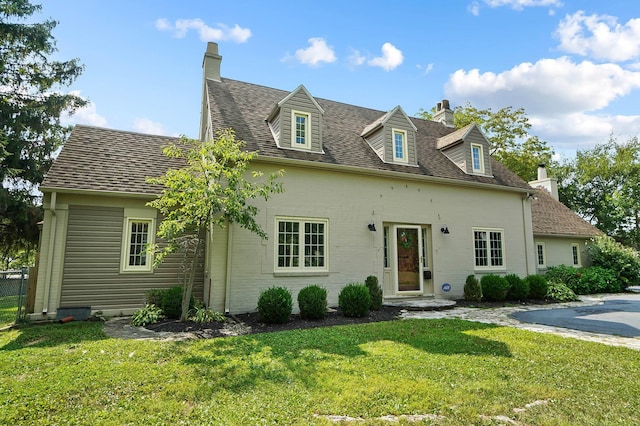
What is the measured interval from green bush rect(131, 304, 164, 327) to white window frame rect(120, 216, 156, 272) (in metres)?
1.53

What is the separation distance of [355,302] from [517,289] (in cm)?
658

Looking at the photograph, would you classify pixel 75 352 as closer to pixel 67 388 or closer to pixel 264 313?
pixel 67 388

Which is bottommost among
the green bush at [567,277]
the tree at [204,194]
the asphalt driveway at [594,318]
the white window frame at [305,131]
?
the asphalt driveway at [594,318]

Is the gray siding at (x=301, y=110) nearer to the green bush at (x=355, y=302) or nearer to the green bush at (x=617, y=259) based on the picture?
the green bush at (x=355, y=302)

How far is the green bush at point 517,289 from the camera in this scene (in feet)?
37.5

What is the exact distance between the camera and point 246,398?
12.0 feet

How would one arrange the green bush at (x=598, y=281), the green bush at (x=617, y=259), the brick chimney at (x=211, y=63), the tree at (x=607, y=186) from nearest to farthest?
the brick chimney at (x=211, y=63)
the green bush at (x=598, y=281)
the green bush at (x=617, y=259)
the tree at (x=607, y=186)

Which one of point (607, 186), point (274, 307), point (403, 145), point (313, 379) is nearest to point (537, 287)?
point (403, 145)

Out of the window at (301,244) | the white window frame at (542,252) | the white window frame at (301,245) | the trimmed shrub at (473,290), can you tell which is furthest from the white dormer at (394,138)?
the white window frame at (542,252)

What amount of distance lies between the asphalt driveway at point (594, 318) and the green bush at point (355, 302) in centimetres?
390

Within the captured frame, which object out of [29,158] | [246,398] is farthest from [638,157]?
[29,158]

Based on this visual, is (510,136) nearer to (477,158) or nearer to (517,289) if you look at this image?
(477,158)

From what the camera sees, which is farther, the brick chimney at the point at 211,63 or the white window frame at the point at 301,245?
the brick chimney at the point at 211,63

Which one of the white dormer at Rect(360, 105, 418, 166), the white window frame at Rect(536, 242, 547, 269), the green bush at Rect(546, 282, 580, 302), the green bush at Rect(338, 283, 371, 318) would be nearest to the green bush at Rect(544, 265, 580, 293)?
the green bush at Rect(546, 282, 580, 302)
